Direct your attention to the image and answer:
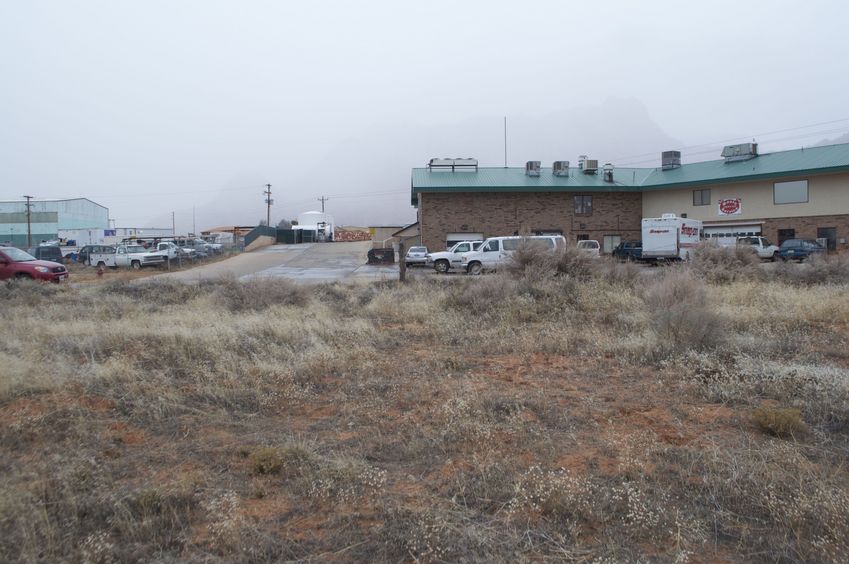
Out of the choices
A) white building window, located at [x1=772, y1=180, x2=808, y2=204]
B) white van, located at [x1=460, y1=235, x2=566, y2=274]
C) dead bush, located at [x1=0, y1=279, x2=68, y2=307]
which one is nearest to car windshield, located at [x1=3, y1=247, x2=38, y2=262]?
dead bush, located at [x1=0, y1=279, x2=68, y2=307]

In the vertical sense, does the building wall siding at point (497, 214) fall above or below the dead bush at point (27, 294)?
above

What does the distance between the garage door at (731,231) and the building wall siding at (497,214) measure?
8.34m

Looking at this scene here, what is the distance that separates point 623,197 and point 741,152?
854 centimetres

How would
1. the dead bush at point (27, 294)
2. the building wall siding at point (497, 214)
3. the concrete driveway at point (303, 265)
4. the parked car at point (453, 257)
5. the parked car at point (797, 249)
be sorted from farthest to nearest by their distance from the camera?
the building wall siding at point (497, 214)
the parked car at point (797, 249)
the concrete driveway at point (303, 265)
the parked car at point (453, 257)
the dead bush at point (27, 294)

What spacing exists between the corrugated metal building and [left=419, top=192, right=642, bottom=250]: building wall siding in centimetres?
6642

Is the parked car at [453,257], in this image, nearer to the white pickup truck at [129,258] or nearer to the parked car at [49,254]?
the white pickup truck at [129,258]

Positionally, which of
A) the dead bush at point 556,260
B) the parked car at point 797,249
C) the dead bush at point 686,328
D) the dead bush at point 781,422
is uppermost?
the parked car at point 797,249

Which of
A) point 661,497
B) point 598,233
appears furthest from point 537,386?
point 598,233

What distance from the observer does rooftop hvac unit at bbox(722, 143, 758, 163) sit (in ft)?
129

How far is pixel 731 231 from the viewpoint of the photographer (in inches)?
1512

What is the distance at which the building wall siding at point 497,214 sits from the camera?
40344 millimetres

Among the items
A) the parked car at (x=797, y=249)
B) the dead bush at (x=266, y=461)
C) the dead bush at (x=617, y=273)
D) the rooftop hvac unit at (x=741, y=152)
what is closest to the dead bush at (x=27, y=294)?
the dead bush at (x=266, y=461)

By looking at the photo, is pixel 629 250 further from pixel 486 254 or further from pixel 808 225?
pixel 486 254

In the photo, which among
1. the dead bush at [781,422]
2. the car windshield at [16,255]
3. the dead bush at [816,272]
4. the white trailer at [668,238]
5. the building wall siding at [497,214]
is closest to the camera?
the dead bush at [781,422]
